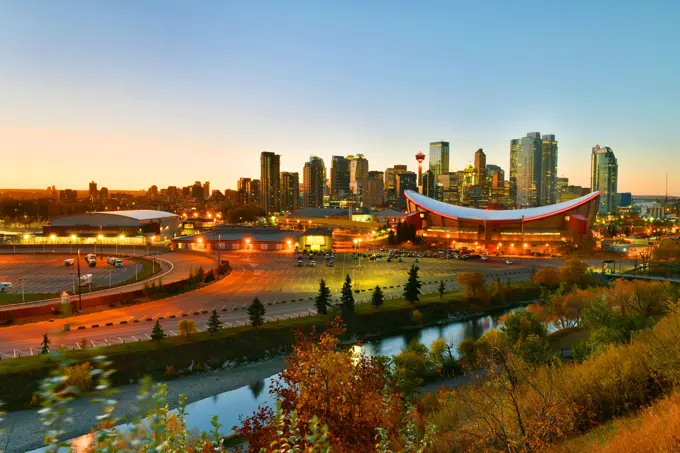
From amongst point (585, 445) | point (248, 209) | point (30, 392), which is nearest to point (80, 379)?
point (30, 392)

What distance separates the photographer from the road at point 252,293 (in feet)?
46.2

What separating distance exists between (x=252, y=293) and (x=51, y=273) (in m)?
10.8

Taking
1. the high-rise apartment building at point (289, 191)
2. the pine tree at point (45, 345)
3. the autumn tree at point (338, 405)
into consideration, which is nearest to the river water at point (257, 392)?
the autumn tree at point (338, 405)

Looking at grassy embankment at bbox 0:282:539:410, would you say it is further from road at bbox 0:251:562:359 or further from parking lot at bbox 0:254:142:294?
parking lot at bbox 0:254:142:294

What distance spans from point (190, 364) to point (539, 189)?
14988cm

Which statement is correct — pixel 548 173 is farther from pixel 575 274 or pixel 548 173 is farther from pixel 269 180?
pixel 575 274

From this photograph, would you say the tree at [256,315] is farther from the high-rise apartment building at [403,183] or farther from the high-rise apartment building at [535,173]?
the high-rise apartment building at [535,173]

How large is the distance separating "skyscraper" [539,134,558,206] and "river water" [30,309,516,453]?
140252 millimetres

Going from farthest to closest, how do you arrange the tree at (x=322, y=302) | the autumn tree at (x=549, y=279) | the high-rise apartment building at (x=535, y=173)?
the high-rise apartment building at (x=535, y=173), the autumn tree at (x=549, y=279), the tree at (x=322, y=302)

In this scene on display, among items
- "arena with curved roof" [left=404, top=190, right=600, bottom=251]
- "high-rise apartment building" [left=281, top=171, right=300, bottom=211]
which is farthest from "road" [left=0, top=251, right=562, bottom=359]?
"high-rise apartment building" [left=281, top=171, right=300, bottom=211]

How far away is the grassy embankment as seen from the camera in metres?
11.1

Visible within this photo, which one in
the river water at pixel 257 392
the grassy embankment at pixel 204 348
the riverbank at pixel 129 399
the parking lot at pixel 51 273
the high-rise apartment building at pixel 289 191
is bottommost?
the river water at pixel 257 392

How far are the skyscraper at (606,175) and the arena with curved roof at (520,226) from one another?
344 ft

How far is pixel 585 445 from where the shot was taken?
636 centimetres
